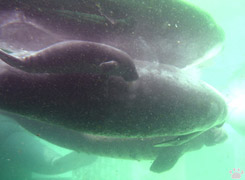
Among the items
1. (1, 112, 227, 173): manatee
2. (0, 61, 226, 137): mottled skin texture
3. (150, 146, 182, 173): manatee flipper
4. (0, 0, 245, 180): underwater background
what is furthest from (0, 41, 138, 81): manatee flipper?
(0, 0, 245, 180): underwater background

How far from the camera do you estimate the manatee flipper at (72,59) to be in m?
1.91

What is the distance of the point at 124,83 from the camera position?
2324 mm

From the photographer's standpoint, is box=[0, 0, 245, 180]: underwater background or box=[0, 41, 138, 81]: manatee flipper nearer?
box=[0, 41, 138, 81]: manatee flipper

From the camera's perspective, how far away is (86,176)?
874 inches

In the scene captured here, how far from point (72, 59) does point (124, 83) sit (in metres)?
0.71

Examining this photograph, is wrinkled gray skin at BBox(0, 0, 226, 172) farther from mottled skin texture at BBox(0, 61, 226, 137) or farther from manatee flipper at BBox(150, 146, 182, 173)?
manatee flipper at BBox(150, 146, 182, 173)

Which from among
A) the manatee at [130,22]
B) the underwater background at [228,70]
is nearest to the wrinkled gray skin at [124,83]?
the manatee at [130,22]

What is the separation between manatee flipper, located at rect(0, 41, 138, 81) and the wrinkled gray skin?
204 millimetres

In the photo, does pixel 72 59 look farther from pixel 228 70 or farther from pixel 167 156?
pixel 228 70

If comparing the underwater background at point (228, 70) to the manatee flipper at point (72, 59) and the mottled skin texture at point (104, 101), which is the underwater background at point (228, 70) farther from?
the manatee flipper at point (72, 59)

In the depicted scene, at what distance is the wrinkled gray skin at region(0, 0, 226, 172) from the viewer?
2179 mm

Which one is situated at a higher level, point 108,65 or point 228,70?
point 108,65

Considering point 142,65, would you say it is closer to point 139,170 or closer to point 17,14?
point 17,14

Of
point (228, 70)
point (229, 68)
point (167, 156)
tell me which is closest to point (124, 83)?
point (167, 156)
